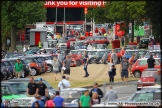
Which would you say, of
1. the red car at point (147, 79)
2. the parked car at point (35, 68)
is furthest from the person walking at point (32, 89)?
the parked car at point (35, 68)

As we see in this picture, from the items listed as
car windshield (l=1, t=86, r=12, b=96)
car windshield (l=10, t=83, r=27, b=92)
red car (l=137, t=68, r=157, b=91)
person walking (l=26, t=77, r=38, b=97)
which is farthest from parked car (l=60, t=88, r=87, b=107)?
red car (l=137, t=68, r=157, b=91)

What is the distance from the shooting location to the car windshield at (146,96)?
23531mm

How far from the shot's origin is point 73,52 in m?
57.9

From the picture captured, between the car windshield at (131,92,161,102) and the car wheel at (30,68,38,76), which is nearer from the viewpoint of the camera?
the car windshield at (131,92,161,102)

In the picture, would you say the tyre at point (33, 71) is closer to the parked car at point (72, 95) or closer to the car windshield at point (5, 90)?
the car windshield at point (5, 90)

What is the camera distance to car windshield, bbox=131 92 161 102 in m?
23.5

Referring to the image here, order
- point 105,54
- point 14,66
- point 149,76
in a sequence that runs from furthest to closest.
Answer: point 105,54, point 14,66, point 149,76

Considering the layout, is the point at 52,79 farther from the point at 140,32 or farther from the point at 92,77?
the point at 140,32

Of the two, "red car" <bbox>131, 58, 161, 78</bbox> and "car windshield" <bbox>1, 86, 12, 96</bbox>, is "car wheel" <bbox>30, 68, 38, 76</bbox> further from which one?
"car windshield" <bbox>1, 86, 12, 96</bbox>

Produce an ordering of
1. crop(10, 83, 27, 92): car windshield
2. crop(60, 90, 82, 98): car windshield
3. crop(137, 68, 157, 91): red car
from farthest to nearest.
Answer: crop(137, 68, 157, 91): red car, crop(10, 83, 27, 92): car windshield, crop(60, 90, 82, 98): car windshield

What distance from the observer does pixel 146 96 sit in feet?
78.4

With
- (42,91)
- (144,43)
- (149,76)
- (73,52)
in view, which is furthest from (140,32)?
(42,91)

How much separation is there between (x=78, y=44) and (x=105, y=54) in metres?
21.6

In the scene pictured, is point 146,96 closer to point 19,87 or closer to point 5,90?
point 5,90
